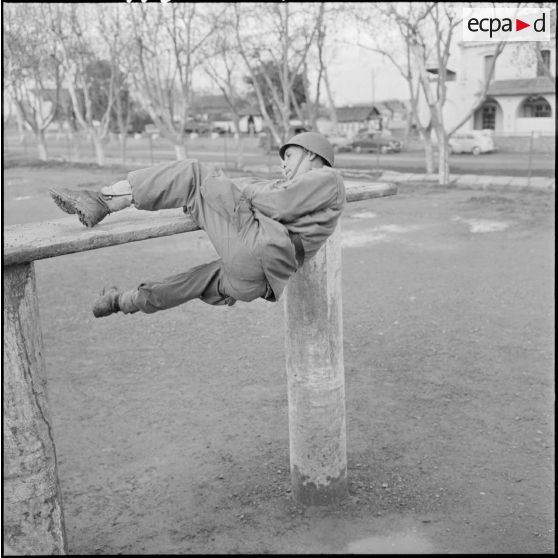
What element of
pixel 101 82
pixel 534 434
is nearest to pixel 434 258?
pixel 534 434

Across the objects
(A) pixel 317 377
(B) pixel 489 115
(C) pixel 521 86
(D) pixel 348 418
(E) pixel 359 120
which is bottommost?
(D) pixel 348 418

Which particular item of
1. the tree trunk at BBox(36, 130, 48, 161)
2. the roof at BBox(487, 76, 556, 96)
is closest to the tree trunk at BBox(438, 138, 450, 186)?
the tree trunk at BBox(36, 130, 48, 161)

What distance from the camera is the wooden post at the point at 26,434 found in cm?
273

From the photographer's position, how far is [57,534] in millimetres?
2992

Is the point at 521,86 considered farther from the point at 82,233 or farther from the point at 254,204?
the point at 82,233

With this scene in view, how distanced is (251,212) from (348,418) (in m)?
2.79

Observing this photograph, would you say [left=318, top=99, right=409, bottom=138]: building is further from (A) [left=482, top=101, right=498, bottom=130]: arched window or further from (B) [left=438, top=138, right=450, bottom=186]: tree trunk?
(B) [left=438, top=138, right=450, bottom=186]: tree trunk

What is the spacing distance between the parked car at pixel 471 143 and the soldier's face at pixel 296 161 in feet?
97.6

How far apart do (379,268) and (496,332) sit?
3.11 m

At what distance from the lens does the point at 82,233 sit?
2895mm

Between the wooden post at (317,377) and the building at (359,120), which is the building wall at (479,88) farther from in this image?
the wooden post at (317,377)

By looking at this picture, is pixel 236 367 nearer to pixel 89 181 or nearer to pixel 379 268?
pixel 379 268

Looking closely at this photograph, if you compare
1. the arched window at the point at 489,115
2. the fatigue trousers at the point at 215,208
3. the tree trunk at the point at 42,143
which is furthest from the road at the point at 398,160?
the fatigue trousers at the point at 215,208

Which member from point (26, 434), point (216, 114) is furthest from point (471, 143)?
point (216, 114)
